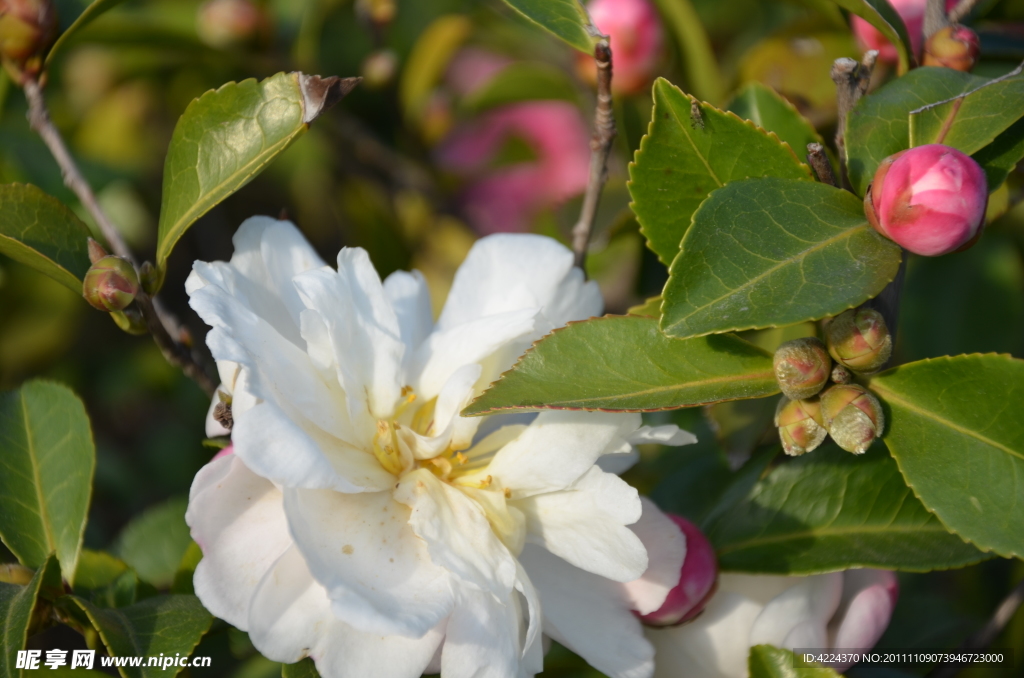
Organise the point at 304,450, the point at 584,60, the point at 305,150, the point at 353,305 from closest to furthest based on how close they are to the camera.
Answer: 1. the point at 304,450
2. the point at 353,305
3. the point at 584,60
4. the point at 305,150

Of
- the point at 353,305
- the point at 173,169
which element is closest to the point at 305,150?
the point at 173,169

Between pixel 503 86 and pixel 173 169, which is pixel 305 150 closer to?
pixel 503 86

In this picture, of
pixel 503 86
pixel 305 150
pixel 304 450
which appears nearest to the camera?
pixel 304 450

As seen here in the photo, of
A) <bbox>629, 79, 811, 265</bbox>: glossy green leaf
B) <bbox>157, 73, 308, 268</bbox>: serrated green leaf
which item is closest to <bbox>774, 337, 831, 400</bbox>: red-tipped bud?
<bbox>629, 79, 811, 265</bbox>: glossy green leaf

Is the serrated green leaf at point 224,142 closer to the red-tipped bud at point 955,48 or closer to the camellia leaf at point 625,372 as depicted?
the camellia leaf at point 625,372

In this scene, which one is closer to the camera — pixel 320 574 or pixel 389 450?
pixel 320 574

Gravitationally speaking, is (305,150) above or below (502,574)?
below

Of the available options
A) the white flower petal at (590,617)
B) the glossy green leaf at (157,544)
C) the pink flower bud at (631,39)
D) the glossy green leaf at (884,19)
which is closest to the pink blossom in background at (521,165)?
the pink flower bud at (631,39)

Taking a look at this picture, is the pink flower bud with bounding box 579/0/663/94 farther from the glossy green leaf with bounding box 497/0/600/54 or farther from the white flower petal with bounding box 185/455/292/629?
the white flower petal with bounding box 185/455/292/629
